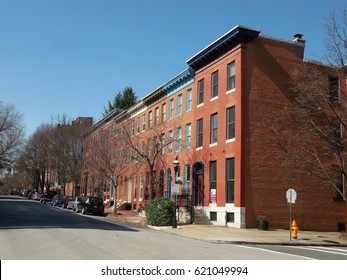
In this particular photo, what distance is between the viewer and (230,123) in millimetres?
28703

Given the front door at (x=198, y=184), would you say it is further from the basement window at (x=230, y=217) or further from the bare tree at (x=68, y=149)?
the bare tree at (x=68, y=149)

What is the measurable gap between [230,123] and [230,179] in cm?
377

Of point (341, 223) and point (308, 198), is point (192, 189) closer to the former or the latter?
point (308, 198)

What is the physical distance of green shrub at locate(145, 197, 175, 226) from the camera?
90.5ft

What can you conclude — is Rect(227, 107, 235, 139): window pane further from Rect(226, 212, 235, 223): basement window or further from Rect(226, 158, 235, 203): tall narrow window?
Rect(226, 212, 235, 223): basement window

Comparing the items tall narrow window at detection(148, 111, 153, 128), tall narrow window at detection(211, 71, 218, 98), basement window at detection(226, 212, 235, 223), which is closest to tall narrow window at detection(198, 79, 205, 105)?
tall narrow window at detection(211, 71, 218, 98)

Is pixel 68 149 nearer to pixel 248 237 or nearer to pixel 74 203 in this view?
pixel 74 203

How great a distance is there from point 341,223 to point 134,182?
22.9 meters

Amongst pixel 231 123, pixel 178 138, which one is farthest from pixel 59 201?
pixel 231 123

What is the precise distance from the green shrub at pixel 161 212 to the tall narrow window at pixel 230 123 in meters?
5.96

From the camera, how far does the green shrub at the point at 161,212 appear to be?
90.5ft
